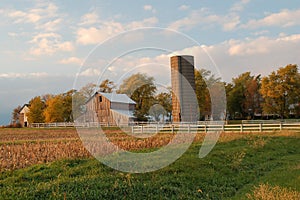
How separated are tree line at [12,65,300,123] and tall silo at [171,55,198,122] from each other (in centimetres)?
133

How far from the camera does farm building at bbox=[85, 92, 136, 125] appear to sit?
26.0 m

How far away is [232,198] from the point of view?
30.5ft

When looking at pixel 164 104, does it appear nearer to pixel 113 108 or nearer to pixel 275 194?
pixel 113 108

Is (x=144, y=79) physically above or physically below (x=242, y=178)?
above

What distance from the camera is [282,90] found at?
5909 cm

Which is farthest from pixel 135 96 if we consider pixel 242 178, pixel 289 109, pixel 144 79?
pixel 289 109

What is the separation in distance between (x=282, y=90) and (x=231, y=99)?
13.7 metres

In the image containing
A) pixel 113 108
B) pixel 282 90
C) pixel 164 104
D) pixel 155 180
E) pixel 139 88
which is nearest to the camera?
pixel 155 180

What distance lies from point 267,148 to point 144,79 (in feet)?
25.7

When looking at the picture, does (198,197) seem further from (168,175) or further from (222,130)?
(222,130)

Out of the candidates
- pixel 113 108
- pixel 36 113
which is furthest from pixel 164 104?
pixel 36 113

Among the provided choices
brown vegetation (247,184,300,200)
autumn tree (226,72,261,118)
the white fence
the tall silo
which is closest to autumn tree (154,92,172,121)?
the white fence

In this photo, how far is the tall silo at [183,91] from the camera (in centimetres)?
3212

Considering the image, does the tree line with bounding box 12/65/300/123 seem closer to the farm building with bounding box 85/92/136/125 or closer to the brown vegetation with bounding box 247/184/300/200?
the farm building with bounding box 85/92/136/125
